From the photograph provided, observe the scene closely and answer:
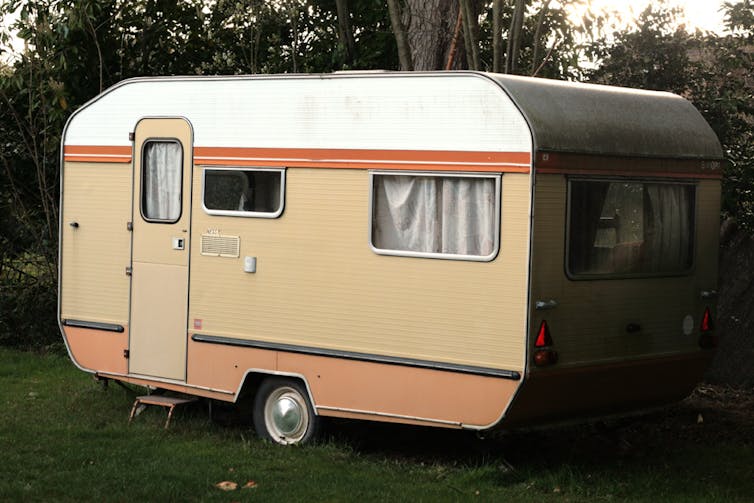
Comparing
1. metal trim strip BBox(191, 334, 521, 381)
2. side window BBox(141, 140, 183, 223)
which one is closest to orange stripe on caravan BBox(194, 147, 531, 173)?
side window BBox(141, 140, 183, 223)

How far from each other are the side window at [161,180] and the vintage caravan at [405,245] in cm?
2

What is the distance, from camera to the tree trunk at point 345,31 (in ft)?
49.1

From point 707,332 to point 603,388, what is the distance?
1.12 m

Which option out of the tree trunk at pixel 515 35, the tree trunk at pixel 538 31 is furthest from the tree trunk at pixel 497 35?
the tree trunk at pixel 538 31

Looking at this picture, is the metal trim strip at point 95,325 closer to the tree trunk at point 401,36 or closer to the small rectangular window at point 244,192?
the small rectangular window at point 244,192

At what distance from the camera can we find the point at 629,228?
8930mm

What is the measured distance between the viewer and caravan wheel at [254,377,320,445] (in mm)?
9562

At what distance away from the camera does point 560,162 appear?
8.33 meters

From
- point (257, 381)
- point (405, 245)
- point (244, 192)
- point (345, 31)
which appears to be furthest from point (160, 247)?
point (345, 31)

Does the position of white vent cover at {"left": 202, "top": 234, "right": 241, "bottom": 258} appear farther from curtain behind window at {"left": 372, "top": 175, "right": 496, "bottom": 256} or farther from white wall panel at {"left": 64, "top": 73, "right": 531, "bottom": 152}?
curtain behind window at {"left": 372, "top": 175, "right": 496, "bottom": 256}

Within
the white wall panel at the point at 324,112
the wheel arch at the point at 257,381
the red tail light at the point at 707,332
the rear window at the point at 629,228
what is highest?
the white wall panel at the point at 324,112

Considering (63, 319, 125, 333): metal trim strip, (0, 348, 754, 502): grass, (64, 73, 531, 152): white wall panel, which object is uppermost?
(64, 73, 531, 152): white wall panel

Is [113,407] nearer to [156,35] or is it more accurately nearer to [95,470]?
[95,470]

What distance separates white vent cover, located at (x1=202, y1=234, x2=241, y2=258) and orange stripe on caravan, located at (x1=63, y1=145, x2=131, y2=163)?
3.50ft
